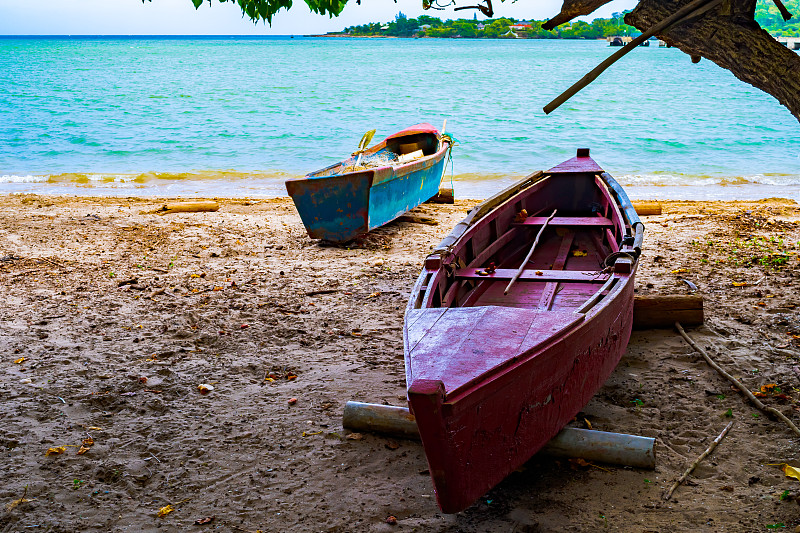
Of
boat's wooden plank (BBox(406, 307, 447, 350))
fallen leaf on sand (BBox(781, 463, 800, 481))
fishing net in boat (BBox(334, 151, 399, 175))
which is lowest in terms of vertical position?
fallen leaf on sand (BBox(781, 463, 800, 481))

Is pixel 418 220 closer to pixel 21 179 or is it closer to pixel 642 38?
pixel 642 38

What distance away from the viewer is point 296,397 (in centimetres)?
471

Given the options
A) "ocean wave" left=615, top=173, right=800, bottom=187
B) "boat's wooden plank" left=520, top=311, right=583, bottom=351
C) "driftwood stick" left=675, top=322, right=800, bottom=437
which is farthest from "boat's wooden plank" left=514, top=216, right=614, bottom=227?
"ocean wave" left=615, top=173, right=800, bottom=187

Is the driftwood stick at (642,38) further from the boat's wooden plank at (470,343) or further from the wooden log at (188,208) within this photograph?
the wooden log at (188,208)

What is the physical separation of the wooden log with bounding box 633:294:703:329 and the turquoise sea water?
890 cm

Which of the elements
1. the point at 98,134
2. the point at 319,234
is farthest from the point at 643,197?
the point at 98,134

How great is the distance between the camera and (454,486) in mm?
2904

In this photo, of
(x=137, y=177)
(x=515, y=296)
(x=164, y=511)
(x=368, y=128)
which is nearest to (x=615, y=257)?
(x=515, y=296)

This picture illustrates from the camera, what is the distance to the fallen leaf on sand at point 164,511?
11.2 ft

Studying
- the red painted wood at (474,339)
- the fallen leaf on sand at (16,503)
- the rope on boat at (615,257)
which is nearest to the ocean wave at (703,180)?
the rope on boat at (615,257)

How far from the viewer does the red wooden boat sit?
284 centimetres

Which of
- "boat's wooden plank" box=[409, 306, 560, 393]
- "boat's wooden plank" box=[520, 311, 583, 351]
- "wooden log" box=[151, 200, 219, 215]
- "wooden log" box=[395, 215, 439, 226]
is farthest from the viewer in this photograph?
"wooden log" box=[151, 200, 219, 215]

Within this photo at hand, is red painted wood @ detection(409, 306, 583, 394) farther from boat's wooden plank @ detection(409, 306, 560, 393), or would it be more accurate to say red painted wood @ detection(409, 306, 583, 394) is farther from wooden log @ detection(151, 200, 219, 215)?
wooden log @ detection(151, 200, 219, 215)

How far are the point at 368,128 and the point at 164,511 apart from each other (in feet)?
81.7
